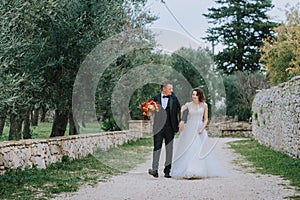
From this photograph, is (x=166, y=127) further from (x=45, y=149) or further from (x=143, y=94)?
(x=143, y=94)

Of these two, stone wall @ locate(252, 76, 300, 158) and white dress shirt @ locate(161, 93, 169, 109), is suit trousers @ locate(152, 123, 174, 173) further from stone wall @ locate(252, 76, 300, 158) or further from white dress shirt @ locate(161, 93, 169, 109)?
stone wall @ locate(252, 76, 300, 158)

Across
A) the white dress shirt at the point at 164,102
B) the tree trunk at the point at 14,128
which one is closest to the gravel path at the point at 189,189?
the white dress shirt at the point at 164,102

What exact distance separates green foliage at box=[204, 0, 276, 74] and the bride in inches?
1104

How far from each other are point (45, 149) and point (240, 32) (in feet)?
99.3

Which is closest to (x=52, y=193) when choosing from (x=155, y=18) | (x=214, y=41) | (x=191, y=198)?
(x=191, y=198)

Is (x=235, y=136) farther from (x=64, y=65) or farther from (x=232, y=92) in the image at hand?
(x=64, y=65)

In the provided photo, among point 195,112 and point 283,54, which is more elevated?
point 283,54

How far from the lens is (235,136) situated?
26062 mm

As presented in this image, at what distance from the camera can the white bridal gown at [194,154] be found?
843cm

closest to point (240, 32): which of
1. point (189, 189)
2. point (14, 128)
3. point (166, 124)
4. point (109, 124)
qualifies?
point (109, 124)

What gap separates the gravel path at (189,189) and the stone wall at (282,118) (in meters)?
3.01

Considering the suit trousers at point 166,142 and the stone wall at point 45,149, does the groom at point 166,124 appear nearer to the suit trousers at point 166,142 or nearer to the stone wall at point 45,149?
the suit trousers at point 166,142

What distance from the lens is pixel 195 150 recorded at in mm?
8656

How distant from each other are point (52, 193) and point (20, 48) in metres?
2.83
